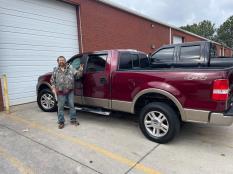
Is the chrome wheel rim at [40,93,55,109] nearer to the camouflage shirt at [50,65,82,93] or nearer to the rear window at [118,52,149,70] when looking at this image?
the camouflage shirt at [50,65,82,93]

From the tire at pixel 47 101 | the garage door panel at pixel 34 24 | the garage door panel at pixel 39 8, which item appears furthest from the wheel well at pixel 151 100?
the garage door panel at pixel 39 8

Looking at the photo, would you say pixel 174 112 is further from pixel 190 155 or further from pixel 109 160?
pixel 109 160

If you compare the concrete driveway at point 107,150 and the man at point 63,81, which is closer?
the concrete driveway at point 107,150

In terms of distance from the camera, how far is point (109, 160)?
128 inches

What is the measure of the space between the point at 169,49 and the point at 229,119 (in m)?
3.73

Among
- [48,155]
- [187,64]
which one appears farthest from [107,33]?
[48,155]

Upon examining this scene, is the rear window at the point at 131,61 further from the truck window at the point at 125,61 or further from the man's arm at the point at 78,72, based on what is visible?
the man's arm at the point at 78,72

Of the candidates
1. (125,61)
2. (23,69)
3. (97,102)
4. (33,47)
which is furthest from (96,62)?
(33,47)

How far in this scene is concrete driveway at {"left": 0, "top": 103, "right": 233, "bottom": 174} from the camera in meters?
3.04

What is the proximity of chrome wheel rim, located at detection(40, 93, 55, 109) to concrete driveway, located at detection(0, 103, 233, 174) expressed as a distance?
3.02 feet

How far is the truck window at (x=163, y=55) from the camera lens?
633 cm

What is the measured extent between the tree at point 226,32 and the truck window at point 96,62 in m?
62.3

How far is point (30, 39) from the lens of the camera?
760cm

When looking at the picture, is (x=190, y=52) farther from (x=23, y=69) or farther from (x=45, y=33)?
(x=23, y=69)
